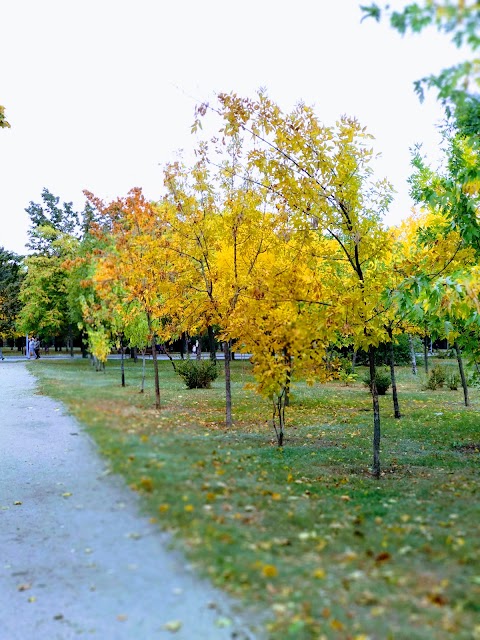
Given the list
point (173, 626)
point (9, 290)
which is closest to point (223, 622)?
point (173, 626)

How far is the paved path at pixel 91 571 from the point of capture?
137 inches

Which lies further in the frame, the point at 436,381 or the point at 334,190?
the point at 436,381

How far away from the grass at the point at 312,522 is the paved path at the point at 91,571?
0.16 metres

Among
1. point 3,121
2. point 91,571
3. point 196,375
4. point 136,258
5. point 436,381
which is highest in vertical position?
point 3,121

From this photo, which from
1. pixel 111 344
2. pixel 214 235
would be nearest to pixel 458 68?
pixel 214 235

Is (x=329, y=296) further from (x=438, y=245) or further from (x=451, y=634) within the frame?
(x=451, y=634)

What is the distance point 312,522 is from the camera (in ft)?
15.2

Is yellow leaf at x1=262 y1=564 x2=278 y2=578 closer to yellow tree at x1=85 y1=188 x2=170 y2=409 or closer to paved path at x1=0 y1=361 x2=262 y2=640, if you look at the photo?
paved path at x1=0 y1=361 x2=262 y2=640

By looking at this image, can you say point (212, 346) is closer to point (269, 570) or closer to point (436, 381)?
point (436, 381)

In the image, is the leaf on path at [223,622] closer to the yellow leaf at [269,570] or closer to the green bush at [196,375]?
the yellow leaf at [269,570]

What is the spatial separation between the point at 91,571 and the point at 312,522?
182cm

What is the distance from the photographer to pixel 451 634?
9.43 ft

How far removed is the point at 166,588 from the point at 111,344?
1142 cm

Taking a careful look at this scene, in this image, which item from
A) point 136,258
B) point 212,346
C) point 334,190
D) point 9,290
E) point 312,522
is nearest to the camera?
point 312,522
